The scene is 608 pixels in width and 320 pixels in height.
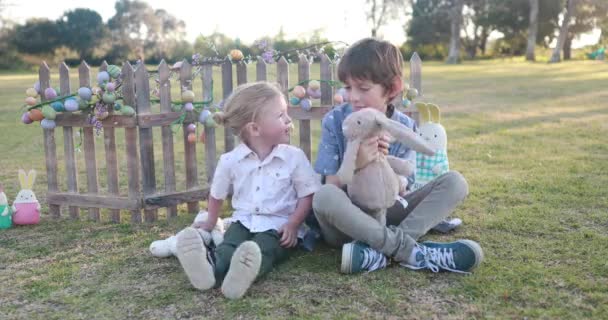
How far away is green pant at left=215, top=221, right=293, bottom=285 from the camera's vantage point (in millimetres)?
2967

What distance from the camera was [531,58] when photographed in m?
40.1

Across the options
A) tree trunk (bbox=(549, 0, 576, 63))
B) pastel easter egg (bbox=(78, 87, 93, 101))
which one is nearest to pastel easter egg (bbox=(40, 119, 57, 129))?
pastel easter egg (bbox=(78, 87, 93, 101))

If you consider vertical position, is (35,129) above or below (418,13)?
below

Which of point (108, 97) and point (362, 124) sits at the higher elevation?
point (108, 97)

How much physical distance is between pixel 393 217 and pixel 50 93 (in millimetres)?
2809

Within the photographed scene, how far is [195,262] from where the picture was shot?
2.83 metres

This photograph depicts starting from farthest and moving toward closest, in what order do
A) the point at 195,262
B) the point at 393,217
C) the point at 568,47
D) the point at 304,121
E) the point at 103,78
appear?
the point at 568,47
the point at 304,121
the point at 103,78
the point at 393,217
the point at 195,262

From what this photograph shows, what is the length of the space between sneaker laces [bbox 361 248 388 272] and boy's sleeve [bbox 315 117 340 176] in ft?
1.66

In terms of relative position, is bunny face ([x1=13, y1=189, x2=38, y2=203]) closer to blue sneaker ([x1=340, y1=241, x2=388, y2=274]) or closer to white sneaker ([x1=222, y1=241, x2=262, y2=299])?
white sneaker ([x1=222, y1=241, x2=262, y2=299])

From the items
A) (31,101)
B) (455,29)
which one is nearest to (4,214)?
(31,101)

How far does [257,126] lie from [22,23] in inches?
1652

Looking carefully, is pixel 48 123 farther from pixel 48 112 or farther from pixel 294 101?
pixel 294 101

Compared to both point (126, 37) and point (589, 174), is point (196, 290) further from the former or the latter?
point (126, 37)

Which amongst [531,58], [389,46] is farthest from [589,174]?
[531,58]
